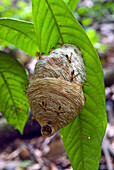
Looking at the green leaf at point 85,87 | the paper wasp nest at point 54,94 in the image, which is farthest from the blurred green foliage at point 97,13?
the paper wasp nest at point 54,94

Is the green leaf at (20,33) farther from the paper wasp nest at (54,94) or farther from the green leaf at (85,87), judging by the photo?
the paper wasp nest at (54,94)

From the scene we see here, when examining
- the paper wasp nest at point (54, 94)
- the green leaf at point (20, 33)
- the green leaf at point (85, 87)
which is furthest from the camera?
the green leaf at point (20, 33)

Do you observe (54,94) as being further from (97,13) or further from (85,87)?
(97,13)

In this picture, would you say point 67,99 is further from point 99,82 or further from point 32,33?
Answer: point 32,33

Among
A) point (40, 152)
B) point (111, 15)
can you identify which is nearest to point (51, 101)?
point (40, 152)

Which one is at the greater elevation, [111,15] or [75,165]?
[111,15]

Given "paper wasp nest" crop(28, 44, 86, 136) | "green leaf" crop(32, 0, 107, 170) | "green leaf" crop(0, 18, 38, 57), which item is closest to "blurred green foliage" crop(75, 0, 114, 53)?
"green leaf" crop(0, 18, 38, 57)

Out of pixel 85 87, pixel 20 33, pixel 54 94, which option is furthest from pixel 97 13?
pixel 54 94
